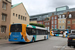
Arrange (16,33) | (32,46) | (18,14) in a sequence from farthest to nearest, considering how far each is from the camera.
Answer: (18,14)
(16,33)
(32,46)

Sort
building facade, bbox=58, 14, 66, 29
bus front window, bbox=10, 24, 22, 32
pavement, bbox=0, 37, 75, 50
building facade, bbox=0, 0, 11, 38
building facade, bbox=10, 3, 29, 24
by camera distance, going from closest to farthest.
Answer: pavement, bbox=0, 37, 75, 50
bus front window, bbox=10, 24, 22, 32
building facade, bbox=0, 0, 11, 38
building facade, bbox=10, 3, 29, 24
building facade, bbox=58, 14, 66, 29

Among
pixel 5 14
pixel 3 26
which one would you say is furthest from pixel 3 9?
pixel 3 26

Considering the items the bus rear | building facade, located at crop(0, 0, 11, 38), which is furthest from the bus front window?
building facade, located at crop(0, 0, 11, 38)

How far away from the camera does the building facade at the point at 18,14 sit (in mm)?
29875

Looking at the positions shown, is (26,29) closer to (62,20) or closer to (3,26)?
(3,26)

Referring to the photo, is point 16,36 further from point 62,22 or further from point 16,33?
point 62,22

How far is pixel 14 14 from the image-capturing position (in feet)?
99.8

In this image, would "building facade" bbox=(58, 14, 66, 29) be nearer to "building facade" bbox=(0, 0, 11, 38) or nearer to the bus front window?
"building facade" bbox=(0, 0, 11, 38)

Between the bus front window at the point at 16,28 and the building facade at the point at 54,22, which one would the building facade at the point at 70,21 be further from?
the bus front window at the point at 16,28

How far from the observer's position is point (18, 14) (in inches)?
1260

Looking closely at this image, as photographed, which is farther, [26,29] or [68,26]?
[68,26]

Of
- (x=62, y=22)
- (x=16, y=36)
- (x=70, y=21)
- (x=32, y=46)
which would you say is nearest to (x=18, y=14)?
(x=16, y=36)

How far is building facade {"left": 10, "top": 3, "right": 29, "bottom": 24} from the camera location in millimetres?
29875

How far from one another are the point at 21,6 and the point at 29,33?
19.2 metres
